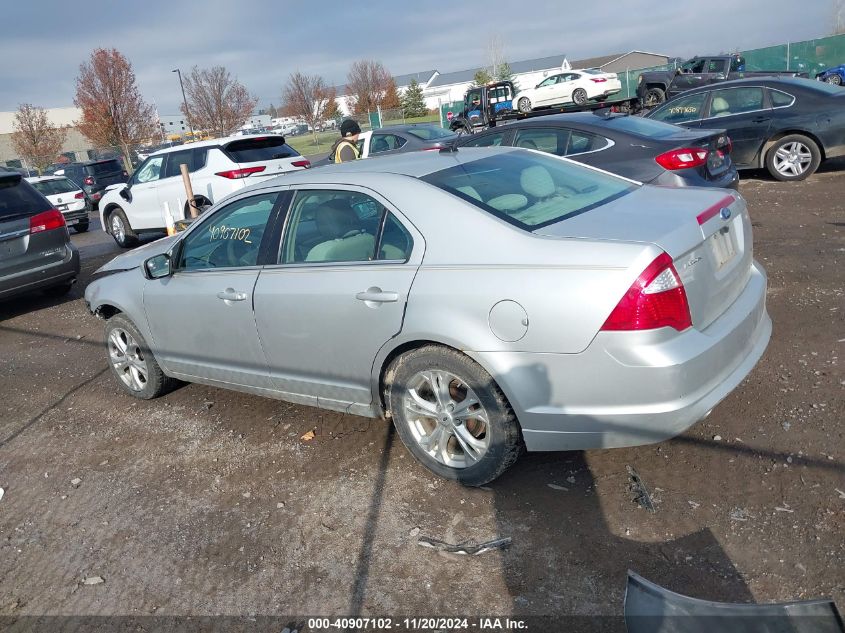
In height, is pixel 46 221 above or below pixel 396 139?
below

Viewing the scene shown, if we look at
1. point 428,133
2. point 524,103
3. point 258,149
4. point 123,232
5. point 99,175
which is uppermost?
point 258,149

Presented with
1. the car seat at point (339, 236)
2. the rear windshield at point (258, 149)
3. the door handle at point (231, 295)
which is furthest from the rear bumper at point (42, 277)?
the car seat at point (339, 236)

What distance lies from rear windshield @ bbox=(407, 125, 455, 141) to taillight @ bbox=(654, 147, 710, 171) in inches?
262

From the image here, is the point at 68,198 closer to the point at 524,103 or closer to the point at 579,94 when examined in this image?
the point at 524,103

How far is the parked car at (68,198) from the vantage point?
17.9m

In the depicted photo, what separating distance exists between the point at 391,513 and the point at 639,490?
123cm

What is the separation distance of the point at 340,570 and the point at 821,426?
2.64 m

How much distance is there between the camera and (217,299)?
436 centimetres

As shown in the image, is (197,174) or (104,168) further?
(104,168)

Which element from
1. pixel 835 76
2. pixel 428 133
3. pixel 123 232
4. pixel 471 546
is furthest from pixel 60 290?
pixel 835 76

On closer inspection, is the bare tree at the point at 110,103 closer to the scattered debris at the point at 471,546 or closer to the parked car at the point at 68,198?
the parked car at the point at 68,198

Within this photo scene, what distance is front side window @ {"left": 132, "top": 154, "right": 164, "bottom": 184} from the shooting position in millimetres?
12406

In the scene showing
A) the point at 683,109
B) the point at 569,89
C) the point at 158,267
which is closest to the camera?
the point at 158,267

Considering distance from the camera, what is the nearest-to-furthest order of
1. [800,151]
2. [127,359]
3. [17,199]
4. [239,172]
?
[127,359] → [17,199] → [800,151] → [239,172]
